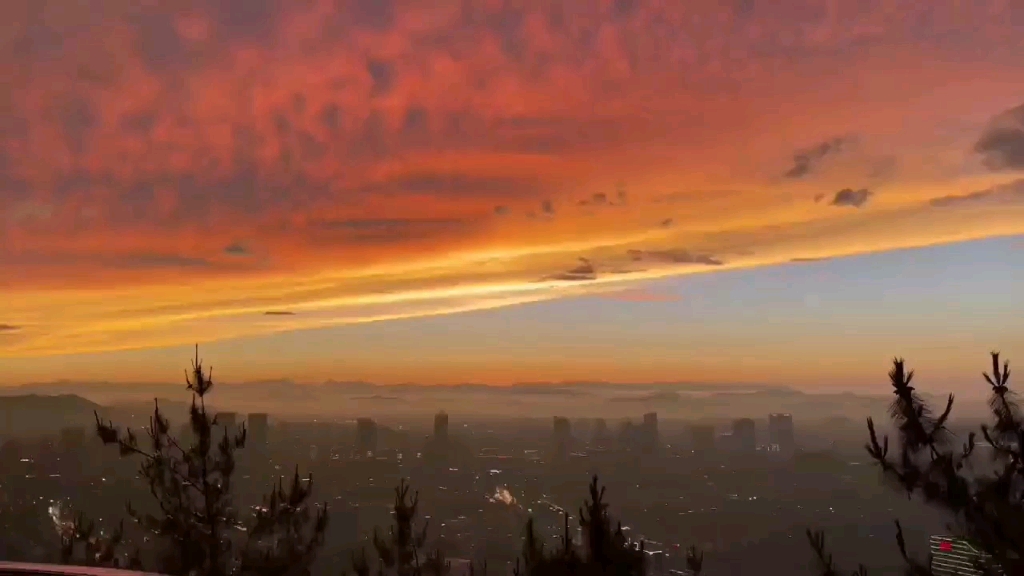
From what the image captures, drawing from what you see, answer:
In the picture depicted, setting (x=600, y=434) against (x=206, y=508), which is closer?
(x=206, y=508)

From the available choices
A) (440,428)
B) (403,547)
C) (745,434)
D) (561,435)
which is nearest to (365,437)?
(440,428)

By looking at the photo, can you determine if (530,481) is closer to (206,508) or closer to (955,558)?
(206,508)

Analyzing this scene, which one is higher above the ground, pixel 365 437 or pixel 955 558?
pixel 955 558

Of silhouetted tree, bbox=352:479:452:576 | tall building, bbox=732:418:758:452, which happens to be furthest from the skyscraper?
tall building, bbox=732:418:758:452

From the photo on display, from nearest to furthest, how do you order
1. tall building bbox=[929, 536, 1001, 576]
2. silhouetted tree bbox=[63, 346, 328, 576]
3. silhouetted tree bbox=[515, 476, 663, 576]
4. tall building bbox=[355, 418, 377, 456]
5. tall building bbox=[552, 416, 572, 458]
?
tall building bbox=[929, 536, 1001, 576]
silhouetted tree bbox=[515, 476, 663, 576]
silhouetted tree bbox=[63, 346, 328, 576]
tall building bbox=[355, 418, 377, 456]
tall building bbox=[552, 416, 572, 458]

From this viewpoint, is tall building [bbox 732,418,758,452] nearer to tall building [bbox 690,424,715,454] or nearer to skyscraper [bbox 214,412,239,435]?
tall building [bbox 690,424,715,454]

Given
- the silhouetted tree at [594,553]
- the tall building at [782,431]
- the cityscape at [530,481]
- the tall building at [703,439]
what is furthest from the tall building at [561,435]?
the silhouetted tree at [594,553]
